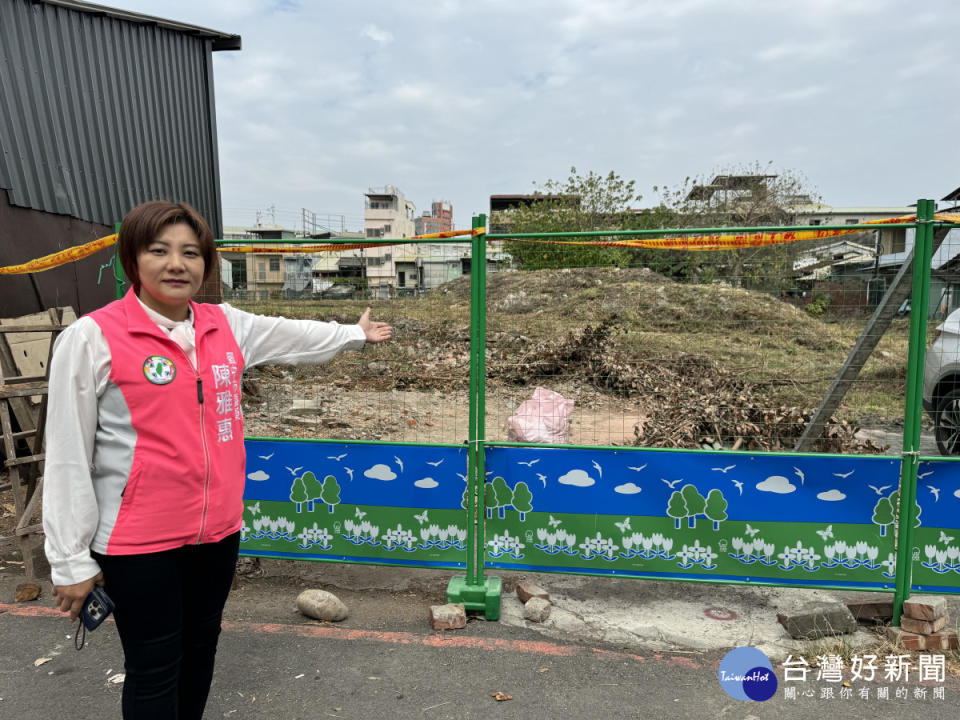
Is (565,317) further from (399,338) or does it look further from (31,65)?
(31,65)

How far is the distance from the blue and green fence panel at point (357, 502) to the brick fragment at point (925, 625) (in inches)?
91.9

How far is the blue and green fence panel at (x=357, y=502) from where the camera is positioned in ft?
11.5

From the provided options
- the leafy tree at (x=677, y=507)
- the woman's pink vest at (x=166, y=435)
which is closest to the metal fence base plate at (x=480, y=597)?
the leafy tree at (x=677, y=507)

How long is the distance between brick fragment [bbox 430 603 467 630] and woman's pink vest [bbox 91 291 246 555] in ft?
5.76

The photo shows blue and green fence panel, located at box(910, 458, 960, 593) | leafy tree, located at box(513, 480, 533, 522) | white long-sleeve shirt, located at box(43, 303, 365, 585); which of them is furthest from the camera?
leafy tree, located at box(513, 480, 533, 522)

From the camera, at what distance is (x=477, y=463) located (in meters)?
3.45

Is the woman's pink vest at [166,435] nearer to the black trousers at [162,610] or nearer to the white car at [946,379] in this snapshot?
the black trousers at [162,610]

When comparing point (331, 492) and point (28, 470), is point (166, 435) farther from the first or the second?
point (28, 470)

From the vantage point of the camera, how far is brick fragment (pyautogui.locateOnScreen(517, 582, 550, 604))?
12.0 ft

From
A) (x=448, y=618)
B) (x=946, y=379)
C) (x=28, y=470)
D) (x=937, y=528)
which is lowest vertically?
(x=448, y=618)

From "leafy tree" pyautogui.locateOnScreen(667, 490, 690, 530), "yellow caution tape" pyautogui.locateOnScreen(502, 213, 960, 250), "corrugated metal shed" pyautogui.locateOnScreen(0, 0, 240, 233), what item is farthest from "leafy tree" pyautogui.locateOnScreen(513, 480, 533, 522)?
"corrugated metal shed" pyautogui.locateOnScreen(0, 0, 240, 233)

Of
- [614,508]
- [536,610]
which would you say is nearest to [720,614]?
[614,508]

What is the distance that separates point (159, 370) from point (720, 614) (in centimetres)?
325

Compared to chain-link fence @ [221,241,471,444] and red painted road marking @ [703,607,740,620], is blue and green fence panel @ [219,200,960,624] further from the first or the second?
chain-link fence @ [221,241,471,444]
